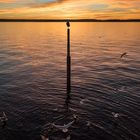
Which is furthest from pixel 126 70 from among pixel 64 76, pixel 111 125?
pixel 111 125

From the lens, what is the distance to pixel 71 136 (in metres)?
22.2

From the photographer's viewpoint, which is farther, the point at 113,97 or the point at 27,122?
the point at 113,97

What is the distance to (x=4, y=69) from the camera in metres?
48.6

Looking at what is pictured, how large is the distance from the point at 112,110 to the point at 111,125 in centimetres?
388

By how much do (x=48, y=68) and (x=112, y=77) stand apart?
1410 cm

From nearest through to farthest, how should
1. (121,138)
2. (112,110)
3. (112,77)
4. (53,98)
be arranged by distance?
(121,138) < (112,110) < (53,98) < (112,77)

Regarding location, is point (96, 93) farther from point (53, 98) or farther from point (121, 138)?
point (121, 138)

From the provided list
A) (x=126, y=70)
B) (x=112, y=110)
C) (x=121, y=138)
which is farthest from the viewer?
(x=126, y=70)

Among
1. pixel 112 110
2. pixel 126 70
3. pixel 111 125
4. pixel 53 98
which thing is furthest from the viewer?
pixel 126 70

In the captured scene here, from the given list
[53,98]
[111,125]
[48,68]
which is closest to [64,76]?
[48,68]

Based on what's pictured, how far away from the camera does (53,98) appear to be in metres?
31.9

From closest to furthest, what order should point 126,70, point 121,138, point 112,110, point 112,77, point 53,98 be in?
point 121,138 → point 112,110 → point 53,98 → point 112,77 → point 126,70

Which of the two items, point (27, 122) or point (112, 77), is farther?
point (112, 77)

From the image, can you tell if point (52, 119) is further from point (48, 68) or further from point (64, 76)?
point (48, 68)
